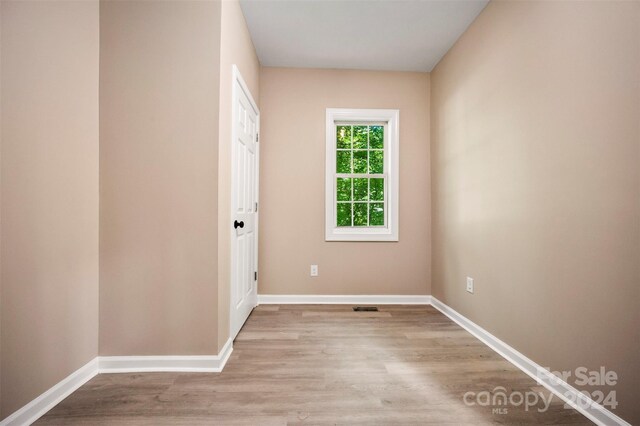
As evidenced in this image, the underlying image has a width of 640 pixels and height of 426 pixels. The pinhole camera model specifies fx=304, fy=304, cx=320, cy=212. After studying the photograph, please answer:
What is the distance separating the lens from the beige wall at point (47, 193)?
135 cm

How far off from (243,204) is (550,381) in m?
2.40

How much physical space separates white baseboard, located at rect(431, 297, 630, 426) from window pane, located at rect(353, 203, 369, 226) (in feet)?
4.79

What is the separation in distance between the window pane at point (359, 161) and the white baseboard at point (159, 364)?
2.44 metres

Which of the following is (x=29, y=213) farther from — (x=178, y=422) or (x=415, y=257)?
(x=415, y=257)

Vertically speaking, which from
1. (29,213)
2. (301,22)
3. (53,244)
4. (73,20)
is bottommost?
(53,244)

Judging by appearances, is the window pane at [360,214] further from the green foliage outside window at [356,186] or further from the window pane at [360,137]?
the window pane at [360,137]

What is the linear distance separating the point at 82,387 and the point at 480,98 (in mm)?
3354

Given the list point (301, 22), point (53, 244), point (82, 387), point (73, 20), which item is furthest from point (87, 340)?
point (301, 22)

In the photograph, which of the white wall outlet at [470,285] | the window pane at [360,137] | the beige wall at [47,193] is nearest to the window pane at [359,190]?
the window pane at [360,137]

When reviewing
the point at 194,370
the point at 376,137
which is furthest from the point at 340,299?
the point at 376,137

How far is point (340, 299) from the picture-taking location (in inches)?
133

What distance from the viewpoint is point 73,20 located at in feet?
5.54

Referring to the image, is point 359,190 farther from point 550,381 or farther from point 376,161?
point 550,381

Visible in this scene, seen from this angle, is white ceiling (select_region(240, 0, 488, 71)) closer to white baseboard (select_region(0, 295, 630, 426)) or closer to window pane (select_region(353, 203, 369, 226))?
window pane (select_region(353, 203, 369, 226))
